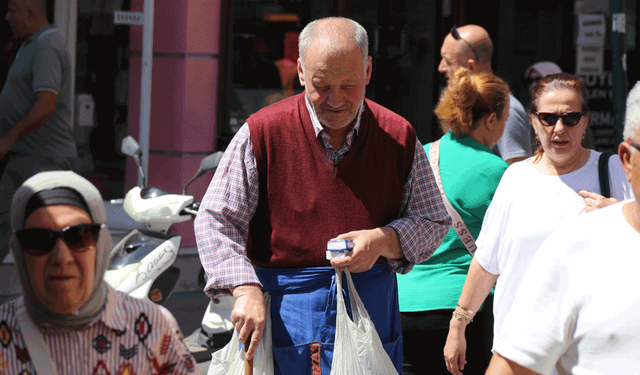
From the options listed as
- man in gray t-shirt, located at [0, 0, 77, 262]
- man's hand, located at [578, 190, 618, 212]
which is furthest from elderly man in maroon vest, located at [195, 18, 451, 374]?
man in gray t-shirt, located at [0, 0, 77, 262]

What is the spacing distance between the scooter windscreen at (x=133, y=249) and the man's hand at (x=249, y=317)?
2323 mm

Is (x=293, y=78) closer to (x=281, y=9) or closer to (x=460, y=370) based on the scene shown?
(x=281, y=9)

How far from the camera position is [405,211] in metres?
3.08

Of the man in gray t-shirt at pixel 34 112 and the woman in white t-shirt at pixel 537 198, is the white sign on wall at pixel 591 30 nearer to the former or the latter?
the man in gray t-shirt at pixel 34 112

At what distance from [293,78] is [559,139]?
5530 mm

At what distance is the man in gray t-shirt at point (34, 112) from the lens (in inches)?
211

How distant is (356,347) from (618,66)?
492 centimetres

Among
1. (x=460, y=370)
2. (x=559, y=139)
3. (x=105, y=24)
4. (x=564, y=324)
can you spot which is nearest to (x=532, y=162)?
(x=559, y=139)

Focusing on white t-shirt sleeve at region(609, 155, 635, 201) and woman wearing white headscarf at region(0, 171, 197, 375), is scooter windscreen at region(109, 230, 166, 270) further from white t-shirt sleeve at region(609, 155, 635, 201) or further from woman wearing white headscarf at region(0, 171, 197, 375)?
woman wearing white headscarf at region(0, 171, 197, 375)

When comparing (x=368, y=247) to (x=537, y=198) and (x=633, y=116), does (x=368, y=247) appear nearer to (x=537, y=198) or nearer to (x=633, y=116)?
(x=537, y=198)

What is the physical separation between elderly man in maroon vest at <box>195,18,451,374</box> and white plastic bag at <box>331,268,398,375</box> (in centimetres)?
7

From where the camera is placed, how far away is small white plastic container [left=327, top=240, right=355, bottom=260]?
271 centimetres

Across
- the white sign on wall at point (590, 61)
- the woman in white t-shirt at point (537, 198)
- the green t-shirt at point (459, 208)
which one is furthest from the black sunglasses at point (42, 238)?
the white sign on wall at point (590, 61)

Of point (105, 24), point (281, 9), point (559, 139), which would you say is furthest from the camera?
point (281, 9)
